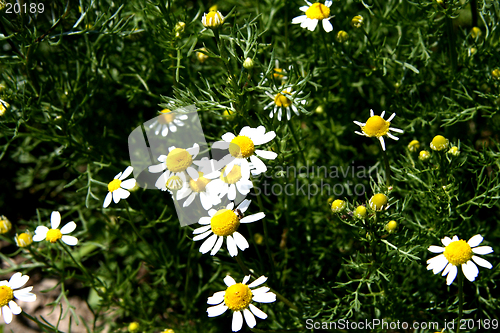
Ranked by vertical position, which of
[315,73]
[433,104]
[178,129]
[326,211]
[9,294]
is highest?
[433,104]

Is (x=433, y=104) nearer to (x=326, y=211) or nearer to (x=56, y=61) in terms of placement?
(x=326, y=211)

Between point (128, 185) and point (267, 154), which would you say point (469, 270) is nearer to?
point (267, 154)

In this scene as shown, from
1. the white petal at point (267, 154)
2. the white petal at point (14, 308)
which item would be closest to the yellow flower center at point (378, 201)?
the white petal at point (267, 154)

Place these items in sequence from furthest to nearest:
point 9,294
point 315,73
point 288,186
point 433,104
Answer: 1. point 433,104
2. point 288,186
3. point 315,73
4. point 9,294

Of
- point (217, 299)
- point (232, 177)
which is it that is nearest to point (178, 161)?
point (232, 177)

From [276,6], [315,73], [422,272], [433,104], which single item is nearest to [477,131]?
[433,104]

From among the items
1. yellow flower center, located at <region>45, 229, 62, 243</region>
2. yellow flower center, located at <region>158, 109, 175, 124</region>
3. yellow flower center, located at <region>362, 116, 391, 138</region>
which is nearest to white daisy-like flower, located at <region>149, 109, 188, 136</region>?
yellow flower center, located at <region>158, 109, 175, 124</region>

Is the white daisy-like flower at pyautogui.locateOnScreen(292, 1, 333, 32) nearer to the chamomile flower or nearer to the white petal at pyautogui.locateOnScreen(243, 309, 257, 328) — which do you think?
the chamomile flower
